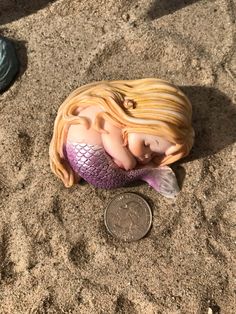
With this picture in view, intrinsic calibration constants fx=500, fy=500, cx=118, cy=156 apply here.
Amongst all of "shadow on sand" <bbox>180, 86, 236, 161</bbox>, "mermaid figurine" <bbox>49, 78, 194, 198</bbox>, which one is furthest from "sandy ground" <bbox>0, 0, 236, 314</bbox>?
"mermaid figurine" <bbox>49, 78, 194, 198</bbox>

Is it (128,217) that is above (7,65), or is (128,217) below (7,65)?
below

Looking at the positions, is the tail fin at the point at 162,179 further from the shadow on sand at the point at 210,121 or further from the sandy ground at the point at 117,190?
the shadow on sand at the point at 210,121

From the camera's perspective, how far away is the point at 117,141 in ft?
A: 8.92

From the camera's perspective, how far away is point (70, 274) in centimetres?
285

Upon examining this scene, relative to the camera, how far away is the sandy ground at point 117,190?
2814 millimetres

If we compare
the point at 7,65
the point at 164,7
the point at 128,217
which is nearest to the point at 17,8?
the point at 7,65

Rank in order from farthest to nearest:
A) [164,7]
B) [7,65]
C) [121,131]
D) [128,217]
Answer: [164,7]
[7,65]
[128,217]
[121,131]

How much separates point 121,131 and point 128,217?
0.55m

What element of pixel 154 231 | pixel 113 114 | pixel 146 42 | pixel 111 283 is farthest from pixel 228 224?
pixel 146 42

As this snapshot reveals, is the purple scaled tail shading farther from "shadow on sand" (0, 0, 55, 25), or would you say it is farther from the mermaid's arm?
"shadow on sand" (0, 0, 55, 25)

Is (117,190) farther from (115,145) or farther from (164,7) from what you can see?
(164,7)

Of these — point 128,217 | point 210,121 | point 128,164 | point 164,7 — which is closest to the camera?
point 128,164

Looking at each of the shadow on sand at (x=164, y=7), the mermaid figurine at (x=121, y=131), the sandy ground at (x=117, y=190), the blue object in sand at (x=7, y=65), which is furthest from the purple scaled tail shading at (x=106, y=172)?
the shadow on sand at (x=164, y=7)

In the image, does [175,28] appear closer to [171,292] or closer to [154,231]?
[154,231]
